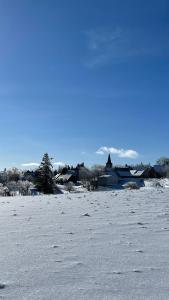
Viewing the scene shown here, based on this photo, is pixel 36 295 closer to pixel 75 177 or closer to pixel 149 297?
pixel 149 297

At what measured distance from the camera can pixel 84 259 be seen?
14.6 feet

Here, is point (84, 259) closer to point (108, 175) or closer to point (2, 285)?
point (2, 285)

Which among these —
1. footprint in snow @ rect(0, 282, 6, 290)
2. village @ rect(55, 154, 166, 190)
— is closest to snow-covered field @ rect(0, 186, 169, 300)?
footprint in snow @ rect(0, 282, 6, 290)

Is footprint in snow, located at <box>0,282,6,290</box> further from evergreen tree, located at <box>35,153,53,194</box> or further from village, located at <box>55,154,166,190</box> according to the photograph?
village, located at <box>55,154,166,190</box>

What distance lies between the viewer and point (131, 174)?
386 feet

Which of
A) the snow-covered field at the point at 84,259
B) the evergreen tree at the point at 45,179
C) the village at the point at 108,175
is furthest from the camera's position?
the village at the point at 108,175

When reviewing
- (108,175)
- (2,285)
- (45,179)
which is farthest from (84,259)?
(108,175)

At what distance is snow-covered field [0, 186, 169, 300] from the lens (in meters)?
3.30

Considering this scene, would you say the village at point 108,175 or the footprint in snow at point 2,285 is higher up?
the village at point 108,175

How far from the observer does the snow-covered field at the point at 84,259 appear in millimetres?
3301

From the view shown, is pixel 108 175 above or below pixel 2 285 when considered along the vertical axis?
above

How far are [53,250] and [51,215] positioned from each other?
397 centimetres

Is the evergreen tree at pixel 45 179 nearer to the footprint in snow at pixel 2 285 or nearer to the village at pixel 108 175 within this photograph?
the village at pixel 108 175

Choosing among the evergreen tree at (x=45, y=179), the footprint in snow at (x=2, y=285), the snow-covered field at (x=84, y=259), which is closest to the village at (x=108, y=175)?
the evergreen tree at (x=45, y=179)
